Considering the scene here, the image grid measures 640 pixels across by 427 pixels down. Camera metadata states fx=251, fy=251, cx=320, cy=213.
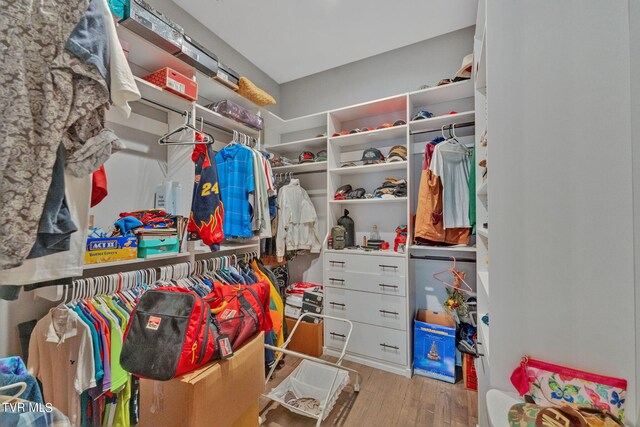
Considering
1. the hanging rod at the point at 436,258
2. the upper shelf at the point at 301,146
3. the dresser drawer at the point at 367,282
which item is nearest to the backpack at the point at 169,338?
the dresser drawer at the point at 367,282

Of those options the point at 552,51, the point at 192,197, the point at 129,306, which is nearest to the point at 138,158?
the point at 192,197

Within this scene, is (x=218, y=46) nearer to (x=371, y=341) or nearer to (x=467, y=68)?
(x=467, y=68)

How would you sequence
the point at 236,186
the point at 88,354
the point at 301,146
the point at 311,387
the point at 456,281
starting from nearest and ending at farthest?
the point at 88,354, the point at 311,387, the point at 236,186, the point at 456,281, the point at 301,146

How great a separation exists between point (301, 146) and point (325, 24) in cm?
118

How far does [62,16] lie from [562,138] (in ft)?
5.72

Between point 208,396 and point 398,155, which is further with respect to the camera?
point 398,155

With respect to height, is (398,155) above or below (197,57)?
below

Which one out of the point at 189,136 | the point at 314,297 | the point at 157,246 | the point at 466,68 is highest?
the point at 466,68

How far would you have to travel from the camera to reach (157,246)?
153 cm

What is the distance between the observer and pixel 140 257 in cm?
147

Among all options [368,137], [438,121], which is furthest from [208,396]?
[438,121]

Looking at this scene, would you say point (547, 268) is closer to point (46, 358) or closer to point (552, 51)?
point (552, 51)

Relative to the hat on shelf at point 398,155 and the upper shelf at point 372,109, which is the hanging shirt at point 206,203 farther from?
the hat on shelf at point 398,155

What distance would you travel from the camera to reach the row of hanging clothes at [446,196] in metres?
2.08
